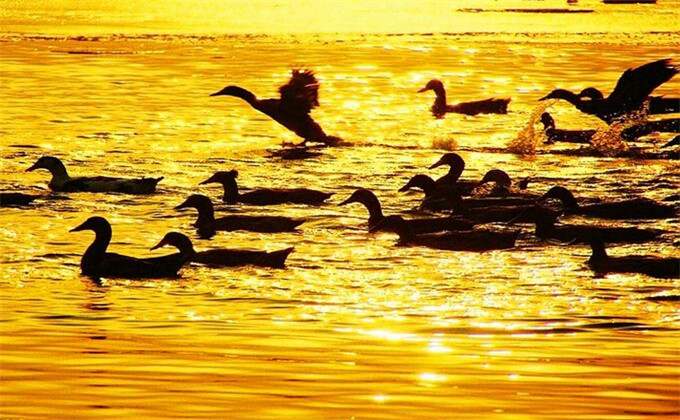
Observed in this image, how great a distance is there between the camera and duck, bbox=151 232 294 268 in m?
14.6

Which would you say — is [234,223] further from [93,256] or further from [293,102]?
[293,102]

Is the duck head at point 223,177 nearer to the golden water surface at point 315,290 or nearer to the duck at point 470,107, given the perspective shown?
the golden water surface at point 315,290

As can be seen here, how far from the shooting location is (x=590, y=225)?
1667cm

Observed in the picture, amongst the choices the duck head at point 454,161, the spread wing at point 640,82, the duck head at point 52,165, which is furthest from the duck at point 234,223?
the spread wing at point 640,82

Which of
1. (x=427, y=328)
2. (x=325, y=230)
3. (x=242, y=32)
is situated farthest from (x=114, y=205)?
(x=242, y=32)

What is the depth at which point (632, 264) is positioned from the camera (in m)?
14.3

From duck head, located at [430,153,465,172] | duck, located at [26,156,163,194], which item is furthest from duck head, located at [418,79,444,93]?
duck, located at [26,156,163,194]

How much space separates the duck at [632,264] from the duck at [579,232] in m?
1.09

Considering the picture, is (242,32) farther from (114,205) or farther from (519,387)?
(519,387)

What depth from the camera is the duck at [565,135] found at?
24.5 metres

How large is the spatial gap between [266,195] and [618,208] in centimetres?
387

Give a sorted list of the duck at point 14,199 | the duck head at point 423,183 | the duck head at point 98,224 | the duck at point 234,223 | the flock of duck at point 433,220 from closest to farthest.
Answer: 1. the flock of duck at point 433,220
2. the duck head at point 98,224
3. the duck at point 234,223
4. the duck at point 14,199
5. the duck head at point 423,183

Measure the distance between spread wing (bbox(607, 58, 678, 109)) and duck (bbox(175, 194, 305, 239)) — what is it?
8.39 meters

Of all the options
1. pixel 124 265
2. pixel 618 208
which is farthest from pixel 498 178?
pixel 124 265
